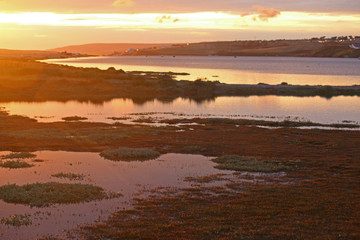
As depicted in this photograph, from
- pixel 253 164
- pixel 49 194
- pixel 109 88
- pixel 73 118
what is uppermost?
pixel 109 88

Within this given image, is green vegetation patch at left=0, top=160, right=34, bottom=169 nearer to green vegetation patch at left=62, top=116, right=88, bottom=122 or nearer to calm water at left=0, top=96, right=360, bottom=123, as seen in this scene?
green vegetation patch at left=62, top=116, right=88, bottom=122

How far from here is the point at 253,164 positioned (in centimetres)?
3566

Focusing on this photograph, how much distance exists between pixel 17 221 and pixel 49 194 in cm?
454

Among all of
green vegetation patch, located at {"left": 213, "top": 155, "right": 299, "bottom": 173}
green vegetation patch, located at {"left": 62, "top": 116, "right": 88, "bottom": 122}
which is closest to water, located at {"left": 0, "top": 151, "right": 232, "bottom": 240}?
green vegetation patch, located at {"left": 213, "top": 155, "right": 299, "bottom": 173}

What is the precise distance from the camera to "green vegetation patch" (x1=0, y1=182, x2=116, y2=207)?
25969 millimetres

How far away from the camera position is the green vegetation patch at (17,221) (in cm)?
2203

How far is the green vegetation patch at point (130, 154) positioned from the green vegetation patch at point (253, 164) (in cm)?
624

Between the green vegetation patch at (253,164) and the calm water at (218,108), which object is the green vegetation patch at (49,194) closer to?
the green vegetation patch at (253,164)

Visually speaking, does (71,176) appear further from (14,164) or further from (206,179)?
(206,179)

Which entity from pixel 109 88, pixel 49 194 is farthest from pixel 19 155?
pixel 109 88

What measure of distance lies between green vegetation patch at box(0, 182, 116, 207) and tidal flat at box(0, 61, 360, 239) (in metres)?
0.43

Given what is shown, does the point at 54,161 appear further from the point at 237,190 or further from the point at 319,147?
the point at 319,147

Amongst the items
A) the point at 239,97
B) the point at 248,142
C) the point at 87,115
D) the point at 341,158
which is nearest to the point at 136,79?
the point at 239,97

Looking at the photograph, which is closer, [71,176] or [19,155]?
[71,176]
